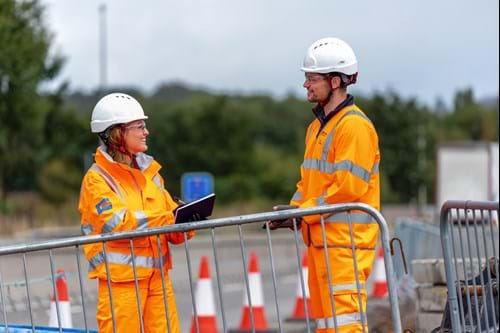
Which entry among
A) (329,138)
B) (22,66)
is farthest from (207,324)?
(22,66)

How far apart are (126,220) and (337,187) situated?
1.17m

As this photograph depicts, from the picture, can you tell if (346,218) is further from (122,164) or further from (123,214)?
(122,164)

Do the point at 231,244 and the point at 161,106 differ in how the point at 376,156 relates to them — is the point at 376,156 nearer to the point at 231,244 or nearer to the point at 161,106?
the point at 231,244

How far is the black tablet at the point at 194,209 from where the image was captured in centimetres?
684

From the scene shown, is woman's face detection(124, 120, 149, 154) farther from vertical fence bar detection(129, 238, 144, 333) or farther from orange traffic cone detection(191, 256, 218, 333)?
orange traffic cone detection(191, 256, 218, 333)

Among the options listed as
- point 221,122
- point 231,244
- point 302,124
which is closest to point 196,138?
point 221,122

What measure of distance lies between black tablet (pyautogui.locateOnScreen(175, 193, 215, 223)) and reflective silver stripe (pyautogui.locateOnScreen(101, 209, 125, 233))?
313 mm

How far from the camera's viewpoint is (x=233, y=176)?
63.4 meters

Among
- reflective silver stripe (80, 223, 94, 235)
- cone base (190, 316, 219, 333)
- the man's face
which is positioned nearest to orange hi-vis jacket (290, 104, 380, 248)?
the man's face

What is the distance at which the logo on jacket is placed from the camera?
6.97 metres

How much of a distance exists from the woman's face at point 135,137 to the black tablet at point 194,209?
54cm

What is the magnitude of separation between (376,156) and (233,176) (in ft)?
185

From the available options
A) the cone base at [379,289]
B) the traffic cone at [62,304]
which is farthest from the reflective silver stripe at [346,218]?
the cone base at [379,289]

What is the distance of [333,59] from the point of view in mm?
6895
